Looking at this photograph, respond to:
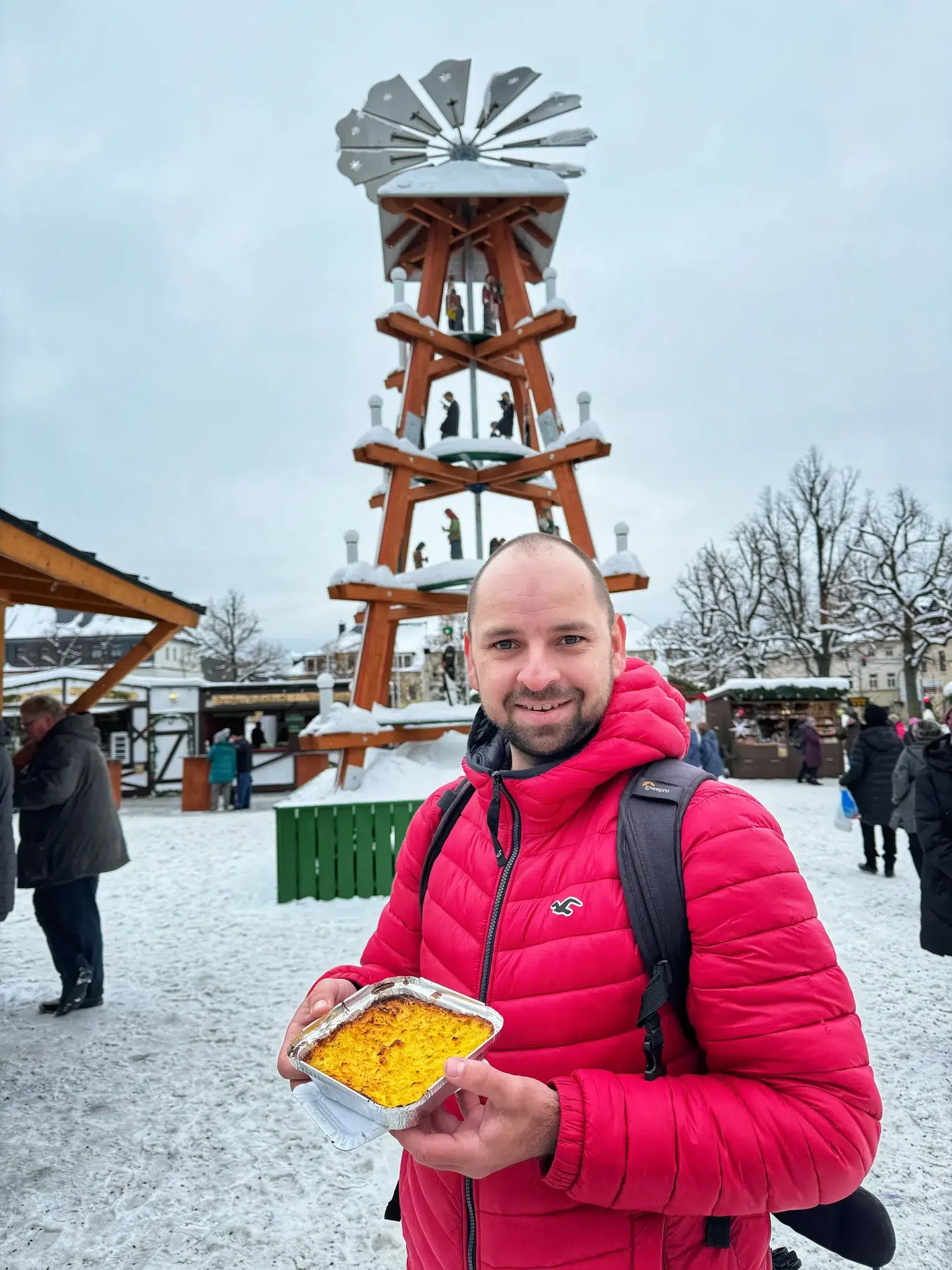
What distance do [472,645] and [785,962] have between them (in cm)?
79

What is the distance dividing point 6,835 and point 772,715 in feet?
62.8

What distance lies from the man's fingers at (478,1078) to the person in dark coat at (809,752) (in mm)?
17886

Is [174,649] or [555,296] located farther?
[174,649]

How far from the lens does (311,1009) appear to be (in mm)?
1399

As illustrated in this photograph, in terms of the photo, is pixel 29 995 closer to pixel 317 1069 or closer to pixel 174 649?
pixel 317 1069

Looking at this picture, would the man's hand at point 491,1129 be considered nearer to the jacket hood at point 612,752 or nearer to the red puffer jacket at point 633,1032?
the red puffer jacket at point 633,1032

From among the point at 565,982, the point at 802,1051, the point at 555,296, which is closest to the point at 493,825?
the point at 565,982

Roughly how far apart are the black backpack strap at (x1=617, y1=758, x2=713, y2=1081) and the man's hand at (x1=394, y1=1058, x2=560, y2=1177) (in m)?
0.20

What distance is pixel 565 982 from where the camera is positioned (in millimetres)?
1223

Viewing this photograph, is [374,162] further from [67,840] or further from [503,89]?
[67,840]

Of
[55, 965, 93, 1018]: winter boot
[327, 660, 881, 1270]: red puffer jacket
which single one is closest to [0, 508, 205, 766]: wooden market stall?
[55, 965, 93, 1018]: winter boot

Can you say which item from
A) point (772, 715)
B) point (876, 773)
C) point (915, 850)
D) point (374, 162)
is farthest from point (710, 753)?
point (374, 162)

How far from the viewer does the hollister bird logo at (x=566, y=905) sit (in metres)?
1.25

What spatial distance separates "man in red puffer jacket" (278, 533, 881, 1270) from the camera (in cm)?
102
